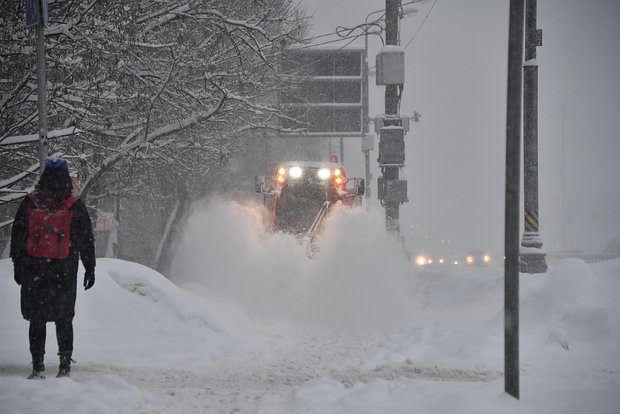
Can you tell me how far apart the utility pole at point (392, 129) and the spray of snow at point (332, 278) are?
212 centimetres

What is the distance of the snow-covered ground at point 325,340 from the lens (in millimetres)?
4988

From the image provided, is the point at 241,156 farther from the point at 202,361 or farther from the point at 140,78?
the point at 202,361

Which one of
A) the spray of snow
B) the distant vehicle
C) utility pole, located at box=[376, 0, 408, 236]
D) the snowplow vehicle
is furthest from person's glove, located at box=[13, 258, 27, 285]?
the distant vehicle

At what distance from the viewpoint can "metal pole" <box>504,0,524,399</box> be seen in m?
4.32

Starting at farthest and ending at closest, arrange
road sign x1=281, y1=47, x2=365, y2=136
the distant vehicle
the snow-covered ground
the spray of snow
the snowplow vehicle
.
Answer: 1. the distant vehicle
2. road sign x1=281, y1=47, x2=365, y2=136
3. the snowplow vehicle
4. the spray of snow
5. the snow-covered ground

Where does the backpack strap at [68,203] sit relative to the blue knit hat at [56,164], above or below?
below

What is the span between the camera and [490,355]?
6.87 meters

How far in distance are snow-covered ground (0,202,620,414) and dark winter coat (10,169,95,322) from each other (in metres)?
0.65

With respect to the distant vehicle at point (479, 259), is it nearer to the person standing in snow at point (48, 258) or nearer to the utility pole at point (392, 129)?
the utility pole at point (392, 129)

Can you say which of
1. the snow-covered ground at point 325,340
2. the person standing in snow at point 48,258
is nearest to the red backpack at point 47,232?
the person standing in snow at point 48,258

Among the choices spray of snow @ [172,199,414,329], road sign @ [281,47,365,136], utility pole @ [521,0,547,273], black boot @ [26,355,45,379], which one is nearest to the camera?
black boot @ [26,355,45,379]

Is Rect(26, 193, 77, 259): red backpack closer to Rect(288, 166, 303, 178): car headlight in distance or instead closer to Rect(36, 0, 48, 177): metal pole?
Rect(36, 0, 48, 177): metal pole

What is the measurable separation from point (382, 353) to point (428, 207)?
159 meters

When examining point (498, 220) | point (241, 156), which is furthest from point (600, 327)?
point (498, 220)
